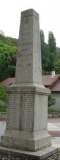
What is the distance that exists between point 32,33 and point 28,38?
194 millimetres

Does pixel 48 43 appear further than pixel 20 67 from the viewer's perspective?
Yes

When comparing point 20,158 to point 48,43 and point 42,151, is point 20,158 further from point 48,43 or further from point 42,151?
point 48,43

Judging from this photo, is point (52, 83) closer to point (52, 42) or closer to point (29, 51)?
point (29, 51)

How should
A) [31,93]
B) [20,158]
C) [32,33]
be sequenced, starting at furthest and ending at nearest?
[32,33]
[31,93]
[20,158]

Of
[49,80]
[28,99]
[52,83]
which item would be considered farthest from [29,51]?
[49,80]

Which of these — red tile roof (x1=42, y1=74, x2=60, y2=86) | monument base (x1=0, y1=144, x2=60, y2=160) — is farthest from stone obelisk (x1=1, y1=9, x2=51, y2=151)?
red tile roof (x1=42, y1=74, x2=60, y2=86)

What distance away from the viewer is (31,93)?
→ 24.2 feet

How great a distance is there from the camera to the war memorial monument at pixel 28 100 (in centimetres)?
730

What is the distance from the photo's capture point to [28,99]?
7414 millimetres

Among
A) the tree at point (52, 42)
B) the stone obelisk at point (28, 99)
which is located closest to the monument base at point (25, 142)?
the stone obelisk at point (28, 99)

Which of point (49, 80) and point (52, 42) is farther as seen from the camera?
point (52, 42)

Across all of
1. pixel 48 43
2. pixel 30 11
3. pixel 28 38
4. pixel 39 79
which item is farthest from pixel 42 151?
pixel 48 43

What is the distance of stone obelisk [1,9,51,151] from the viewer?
7.31 meters

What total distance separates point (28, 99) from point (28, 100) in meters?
0.03
